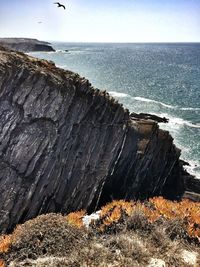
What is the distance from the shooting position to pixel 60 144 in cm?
2622

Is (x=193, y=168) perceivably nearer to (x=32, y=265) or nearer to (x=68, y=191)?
(x=68, y=191)

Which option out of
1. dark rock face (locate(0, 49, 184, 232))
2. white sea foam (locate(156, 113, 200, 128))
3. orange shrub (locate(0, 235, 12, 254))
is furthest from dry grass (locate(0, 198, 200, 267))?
white sea foam (locate(156, 113, 200, 128))

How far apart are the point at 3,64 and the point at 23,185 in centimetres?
758

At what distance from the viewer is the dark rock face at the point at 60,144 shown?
23.7 m

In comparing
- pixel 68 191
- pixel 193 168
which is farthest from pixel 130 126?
pixel 193 168

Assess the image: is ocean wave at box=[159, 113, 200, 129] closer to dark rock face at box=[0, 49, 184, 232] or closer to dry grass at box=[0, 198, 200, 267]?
dark rock face at box=[0, 49, 184, 232]

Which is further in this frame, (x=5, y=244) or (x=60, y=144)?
(x=60, y=144)

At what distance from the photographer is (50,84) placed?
84.9 ft

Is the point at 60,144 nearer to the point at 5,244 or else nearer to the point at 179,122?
the point at 5,244

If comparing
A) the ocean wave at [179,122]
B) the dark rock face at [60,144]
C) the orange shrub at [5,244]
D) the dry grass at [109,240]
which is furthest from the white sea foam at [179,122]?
the orange shrub at [5,244]

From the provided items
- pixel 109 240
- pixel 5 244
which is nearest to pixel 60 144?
pixel 5 244

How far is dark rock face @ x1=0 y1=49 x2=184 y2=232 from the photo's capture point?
2369cm

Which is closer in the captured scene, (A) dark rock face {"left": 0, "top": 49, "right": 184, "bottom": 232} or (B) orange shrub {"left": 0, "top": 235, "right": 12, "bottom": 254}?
(B) orange shrub {"left": 0, "top": 235, "right": 12, "bottom": 254}

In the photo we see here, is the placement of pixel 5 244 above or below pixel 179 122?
above
